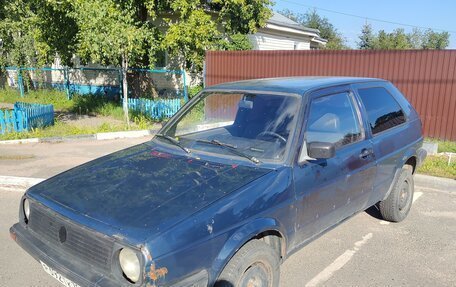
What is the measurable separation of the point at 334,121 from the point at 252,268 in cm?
162

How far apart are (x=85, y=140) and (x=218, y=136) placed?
6.57 m

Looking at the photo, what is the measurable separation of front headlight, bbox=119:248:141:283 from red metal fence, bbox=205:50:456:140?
8.38 meters

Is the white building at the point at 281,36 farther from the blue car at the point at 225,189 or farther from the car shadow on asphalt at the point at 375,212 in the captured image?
the blue car at the point at 225,189

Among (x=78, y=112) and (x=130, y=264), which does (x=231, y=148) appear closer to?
(x=130, y=264)

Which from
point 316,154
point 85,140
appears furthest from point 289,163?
point 85,140

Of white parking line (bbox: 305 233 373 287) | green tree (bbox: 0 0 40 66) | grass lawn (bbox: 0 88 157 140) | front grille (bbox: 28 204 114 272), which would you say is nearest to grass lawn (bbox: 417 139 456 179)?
white parking line (bbox: 305 233 373 287)

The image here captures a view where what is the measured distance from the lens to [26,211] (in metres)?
3.07

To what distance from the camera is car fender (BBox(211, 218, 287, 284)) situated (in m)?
2.43

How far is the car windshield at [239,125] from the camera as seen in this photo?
126 inches

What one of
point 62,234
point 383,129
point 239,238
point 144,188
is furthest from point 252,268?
point 383,129

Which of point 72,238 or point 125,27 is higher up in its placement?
point 125,27

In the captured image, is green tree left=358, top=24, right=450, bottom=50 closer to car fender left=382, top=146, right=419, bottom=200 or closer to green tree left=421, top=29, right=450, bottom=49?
green tree left=421, top=29, right=450, bottom=49

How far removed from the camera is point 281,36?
20.5 meters

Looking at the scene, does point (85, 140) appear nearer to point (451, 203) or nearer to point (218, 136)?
point (218, 136)
